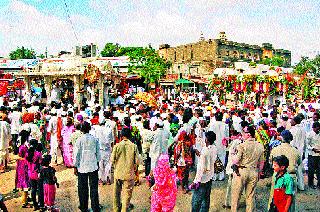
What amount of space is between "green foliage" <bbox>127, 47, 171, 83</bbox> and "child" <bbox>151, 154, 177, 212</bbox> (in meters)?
31.1

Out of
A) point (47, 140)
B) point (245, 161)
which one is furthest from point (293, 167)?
point (47, 140)

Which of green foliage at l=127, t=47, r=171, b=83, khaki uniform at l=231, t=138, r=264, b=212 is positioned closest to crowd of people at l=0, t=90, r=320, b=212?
khaki uniform at l=231, t=138, r=264, b=212

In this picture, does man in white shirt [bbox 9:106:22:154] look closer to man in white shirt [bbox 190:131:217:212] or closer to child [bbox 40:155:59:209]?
child [bbox 40:155:59:209]

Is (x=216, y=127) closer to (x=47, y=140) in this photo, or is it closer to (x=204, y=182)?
(x=204, y=182)

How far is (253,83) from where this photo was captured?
13.9 meters

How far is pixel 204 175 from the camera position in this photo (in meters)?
5.41

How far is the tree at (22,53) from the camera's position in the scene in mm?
60219

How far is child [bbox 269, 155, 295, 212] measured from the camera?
4141 millimetres

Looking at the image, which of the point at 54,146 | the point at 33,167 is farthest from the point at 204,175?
the point at 54,146

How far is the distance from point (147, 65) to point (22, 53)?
1319 inches

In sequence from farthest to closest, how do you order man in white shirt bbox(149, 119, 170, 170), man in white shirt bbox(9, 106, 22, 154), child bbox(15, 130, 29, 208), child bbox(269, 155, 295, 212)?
man in white shirt bbox(9, 106, 22, 154) < man in white shirt bbox(149, 119, 170, 170) < child bbox(15, 130, 29, 208) < child bbox(269, 155, 295, 212)

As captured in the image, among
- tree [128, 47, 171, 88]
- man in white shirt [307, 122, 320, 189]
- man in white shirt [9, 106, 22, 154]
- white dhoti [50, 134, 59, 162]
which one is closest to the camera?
man in white shirt [307, 122, 320, 189]

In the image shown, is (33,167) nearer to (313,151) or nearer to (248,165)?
(248,165)

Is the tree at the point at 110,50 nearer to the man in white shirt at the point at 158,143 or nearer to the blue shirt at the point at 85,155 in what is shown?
the man in white shirt at the point at 158,143
